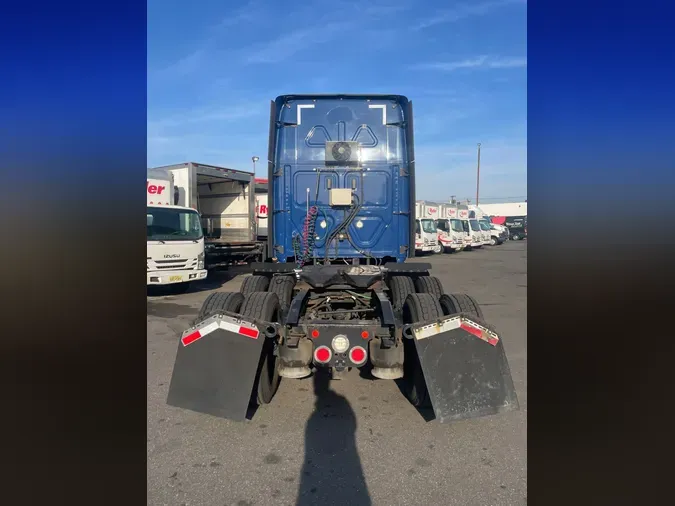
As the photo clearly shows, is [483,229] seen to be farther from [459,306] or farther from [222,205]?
[459,306]

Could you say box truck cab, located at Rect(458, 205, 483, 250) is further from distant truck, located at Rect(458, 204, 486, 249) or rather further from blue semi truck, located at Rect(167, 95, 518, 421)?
Result: blue semi truck, located at Rect(167, 95, 518, 421)

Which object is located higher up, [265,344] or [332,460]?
[265,344]

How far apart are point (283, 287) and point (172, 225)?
243 inches

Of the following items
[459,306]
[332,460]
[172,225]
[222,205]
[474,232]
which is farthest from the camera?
[474,232]

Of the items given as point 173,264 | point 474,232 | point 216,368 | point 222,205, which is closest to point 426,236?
point 474,232

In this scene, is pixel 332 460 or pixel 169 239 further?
pixel 169 239

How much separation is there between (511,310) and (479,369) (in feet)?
20.2

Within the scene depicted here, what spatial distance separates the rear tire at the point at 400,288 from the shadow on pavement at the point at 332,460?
1.43 metres

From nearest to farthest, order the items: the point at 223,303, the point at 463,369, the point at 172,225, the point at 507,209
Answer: the point at 463,369, the point at 223,303, the point at 172,225, the point at 507,209

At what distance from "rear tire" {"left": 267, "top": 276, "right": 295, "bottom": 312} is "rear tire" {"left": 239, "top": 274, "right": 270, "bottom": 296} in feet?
0.38

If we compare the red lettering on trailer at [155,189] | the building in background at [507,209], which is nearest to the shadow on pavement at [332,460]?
the red lettering on trailer at [155,189]

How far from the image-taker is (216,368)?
3387 mm

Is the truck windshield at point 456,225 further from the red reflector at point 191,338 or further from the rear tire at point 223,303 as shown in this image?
the red reflector at point 191,338

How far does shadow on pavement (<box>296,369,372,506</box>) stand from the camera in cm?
267
